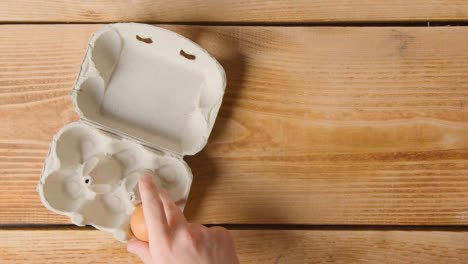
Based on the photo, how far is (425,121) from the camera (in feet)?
1.86

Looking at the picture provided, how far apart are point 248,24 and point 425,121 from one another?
290 millimetres

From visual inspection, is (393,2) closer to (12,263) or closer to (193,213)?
(193,213)

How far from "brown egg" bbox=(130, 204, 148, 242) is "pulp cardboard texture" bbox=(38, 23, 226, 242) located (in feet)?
0.06

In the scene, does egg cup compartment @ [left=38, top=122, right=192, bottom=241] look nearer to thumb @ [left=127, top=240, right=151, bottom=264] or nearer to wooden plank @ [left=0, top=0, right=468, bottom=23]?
thumb @ [left=127, top=240, right=151, bottom=264]

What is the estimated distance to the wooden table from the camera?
0.56 m

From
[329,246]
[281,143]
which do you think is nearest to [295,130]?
[281,143]

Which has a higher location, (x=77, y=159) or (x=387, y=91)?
(x=387, y=91)

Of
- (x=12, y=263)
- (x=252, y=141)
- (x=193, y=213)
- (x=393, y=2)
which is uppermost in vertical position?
(x=393, y=2)

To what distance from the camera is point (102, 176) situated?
495 millimetres

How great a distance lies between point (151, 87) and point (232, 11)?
163 mm

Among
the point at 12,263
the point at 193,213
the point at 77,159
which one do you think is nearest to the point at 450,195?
the point at 193,213

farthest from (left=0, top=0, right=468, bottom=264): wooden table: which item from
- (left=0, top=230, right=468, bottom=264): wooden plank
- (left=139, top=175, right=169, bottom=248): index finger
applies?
(left=139, top=175, right=169, bottom=248): index finger

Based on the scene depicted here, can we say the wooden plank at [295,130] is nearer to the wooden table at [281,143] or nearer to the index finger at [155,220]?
the wooden table at [281,143]

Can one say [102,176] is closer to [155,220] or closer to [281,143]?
[155,220]
